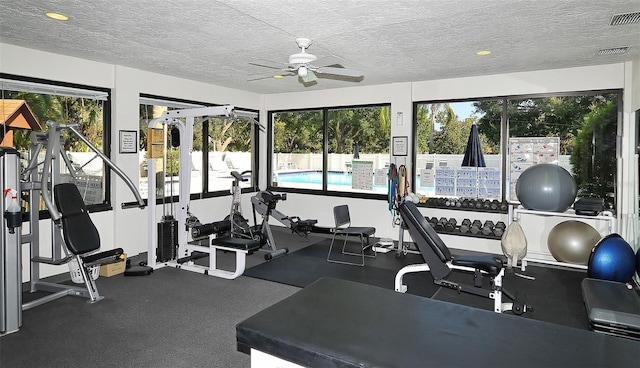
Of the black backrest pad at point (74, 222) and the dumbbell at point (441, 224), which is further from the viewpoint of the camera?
the dumbbell at point (441, 224)

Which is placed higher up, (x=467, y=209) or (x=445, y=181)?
(x=445, y=181)

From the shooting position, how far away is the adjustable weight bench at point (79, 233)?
11.9 ft

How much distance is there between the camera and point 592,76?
4.85m

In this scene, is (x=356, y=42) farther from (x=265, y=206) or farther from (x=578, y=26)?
(x=265, y=206)

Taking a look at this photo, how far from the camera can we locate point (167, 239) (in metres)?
4.81

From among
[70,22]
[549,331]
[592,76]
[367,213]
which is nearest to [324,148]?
[367,213]

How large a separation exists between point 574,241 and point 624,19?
2301mm

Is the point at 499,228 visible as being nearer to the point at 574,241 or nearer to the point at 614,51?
the point at 574,241

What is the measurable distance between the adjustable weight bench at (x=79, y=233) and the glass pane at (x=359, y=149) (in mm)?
3760

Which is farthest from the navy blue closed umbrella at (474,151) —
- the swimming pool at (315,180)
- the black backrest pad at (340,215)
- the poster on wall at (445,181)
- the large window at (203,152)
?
the large window at (203,152)

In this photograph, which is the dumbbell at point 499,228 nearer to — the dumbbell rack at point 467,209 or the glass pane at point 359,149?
the dumbbell rack at point 467,209

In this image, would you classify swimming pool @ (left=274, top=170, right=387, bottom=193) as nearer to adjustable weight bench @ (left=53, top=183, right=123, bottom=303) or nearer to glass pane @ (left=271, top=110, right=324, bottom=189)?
glass pane @ (left=271, top=110, right=324, bottom=189)

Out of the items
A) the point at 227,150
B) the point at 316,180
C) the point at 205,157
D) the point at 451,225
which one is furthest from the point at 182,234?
the point at 451,225

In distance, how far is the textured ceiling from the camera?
2.93 meters
